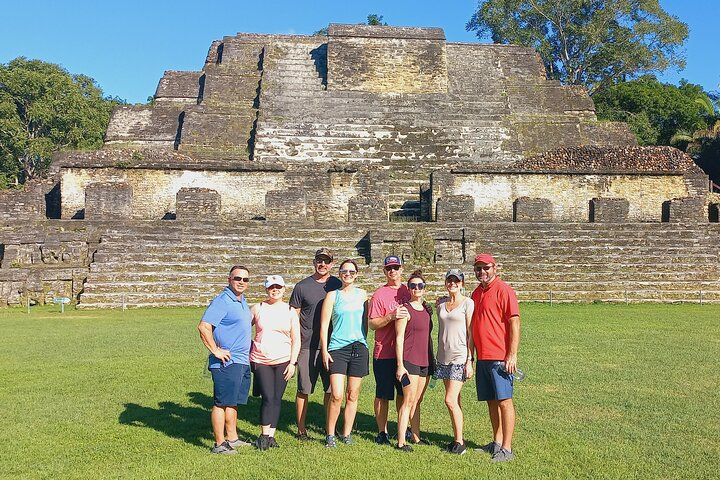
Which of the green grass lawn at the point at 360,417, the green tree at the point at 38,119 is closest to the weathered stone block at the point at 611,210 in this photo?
the green grass lawn at the point at 360,417

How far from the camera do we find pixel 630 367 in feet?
26.7

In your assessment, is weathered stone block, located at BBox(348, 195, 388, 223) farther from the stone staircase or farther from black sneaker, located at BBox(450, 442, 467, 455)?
black sneaker, located at BBox(450, 442, 467, 455)

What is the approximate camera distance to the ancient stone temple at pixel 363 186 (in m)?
15.4

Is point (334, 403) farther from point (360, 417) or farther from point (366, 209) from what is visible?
point (366, 209)

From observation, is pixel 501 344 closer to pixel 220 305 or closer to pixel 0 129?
pixel 220 305

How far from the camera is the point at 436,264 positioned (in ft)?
52.0

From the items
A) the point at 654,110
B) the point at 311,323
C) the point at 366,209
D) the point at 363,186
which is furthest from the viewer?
the point at 654,110

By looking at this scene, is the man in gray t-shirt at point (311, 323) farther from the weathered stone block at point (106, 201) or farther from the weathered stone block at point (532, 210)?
the weathered stone block at point (106, 201)

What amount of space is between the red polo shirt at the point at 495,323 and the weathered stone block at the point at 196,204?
1318 cm

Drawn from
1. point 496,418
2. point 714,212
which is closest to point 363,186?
point 714,212

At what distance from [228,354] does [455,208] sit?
41.4 ft

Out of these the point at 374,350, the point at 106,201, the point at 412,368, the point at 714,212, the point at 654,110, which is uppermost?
the point at 654,110

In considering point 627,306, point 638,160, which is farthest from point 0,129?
point 627,306

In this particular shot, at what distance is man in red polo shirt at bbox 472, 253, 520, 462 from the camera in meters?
5.25
